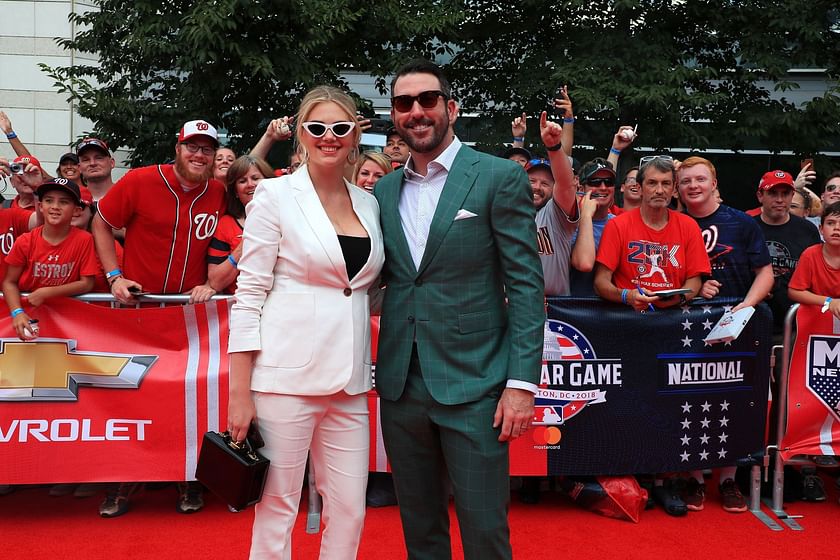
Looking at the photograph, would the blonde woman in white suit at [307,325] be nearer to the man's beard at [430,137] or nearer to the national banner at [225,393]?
the man's beard at [430,137]

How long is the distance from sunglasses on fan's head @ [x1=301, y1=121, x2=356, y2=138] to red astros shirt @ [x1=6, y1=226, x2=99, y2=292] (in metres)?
2.56

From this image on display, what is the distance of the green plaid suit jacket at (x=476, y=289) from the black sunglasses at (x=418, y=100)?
0.24 meters

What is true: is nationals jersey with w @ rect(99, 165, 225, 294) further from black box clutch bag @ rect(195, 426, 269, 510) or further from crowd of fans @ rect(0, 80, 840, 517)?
black box clutch bag @ rect(195, 426, 269, 510)

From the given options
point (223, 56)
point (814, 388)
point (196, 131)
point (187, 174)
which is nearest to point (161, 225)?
point (187, 174)

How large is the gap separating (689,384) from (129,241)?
3676mm

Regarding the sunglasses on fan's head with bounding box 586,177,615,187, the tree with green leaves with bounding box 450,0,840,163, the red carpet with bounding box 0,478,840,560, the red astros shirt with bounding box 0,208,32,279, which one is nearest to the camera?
the red carpet with bounding box 0,478,840,560

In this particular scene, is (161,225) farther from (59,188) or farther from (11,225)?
(11,225)

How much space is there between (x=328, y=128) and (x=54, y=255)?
2.72 meters

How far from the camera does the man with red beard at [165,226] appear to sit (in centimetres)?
478

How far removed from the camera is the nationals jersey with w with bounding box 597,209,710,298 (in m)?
4.89

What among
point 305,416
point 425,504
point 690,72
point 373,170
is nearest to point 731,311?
point 373,170

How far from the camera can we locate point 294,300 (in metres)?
2.92

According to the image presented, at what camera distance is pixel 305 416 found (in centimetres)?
297

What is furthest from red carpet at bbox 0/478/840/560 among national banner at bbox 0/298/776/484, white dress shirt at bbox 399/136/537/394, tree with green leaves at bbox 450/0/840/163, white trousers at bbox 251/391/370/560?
tree with green leaves at bbox 450/0/840/163
